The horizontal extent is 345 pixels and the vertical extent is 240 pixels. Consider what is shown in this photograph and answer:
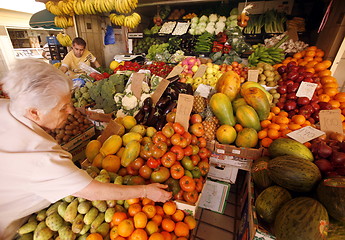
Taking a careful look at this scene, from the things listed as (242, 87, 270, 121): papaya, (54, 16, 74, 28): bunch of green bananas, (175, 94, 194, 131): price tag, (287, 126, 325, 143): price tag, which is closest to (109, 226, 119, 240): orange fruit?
(175, 94, 194, 131): price tag

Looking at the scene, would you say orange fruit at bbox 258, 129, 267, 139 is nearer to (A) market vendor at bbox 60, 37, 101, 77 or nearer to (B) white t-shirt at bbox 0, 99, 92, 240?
(B) white t-shirt at bbox 0, 99, 92, 240

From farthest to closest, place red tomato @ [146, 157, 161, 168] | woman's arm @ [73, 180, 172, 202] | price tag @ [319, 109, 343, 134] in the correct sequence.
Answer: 1. price tag @ [319, 109, 343, 134]
2. red tomato @ [146, 157, 161, 168]
3. woman's arm @ [73, 180, 172, 202]

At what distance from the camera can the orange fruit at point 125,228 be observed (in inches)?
42.9

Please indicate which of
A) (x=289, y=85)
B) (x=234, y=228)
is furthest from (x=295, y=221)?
(x=289, y=85)

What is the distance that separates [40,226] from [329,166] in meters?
2.25

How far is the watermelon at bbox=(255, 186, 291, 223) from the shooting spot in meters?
1.28

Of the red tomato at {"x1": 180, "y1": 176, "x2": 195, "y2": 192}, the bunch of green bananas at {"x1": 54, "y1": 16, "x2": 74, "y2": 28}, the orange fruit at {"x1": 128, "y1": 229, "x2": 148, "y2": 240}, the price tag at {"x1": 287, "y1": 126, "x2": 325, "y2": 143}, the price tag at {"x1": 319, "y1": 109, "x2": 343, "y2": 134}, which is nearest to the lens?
the orange fruit at {"x1": 128, "y1": 229, "x2": 148, "y2": 240}

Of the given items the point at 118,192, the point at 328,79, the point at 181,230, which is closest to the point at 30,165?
the point at 118,192

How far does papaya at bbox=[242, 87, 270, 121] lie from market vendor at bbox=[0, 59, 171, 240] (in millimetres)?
2004

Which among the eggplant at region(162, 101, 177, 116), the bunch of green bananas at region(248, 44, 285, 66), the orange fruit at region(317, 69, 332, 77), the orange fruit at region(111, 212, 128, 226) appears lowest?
the orange fruit at region(111, 212, 128, 226)

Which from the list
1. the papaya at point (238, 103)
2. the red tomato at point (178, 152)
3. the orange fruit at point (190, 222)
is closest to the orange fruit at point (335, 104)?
the papaya at point (238, 103)

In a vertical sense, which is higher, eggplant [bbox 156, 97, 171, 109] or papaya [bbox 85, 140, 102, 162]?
eggplant [bbox 156, 97, 171, 109]

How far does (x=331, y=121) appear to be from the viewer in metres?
1.94

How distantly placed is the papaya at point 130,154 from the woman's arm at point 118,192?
483 mm
